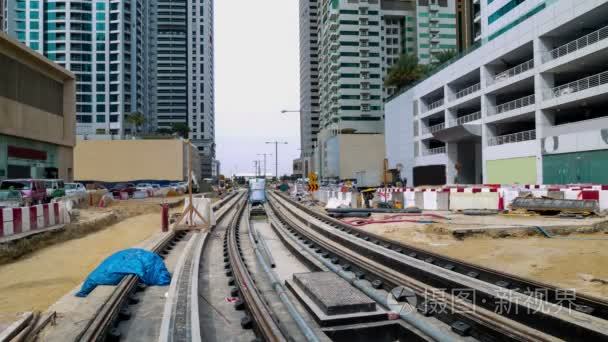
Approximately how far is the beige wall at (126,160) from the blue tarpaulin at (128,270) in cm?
8282

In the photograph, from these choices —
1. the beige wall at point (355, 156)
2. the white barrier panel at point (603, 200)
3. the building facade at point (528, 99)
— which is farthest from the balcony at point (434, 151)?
the beige wall at point (355, 156)

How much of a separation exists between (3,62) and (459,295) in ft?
130

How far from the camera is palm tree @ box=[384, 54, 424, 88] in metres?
79.1

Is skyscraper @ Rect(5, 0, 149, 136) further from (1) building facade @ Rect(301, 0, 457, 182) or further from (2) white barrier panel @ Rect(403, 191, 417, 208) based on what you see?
(2) white barrier panel @ Rect(403, 191, 417, 208)

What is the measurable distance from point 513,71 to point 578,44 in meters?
7.43

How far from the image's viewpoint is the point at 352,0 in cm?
11906

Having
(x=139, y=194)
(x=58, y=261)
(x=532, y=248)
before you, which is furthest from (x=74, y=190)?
(x=532, y=248)

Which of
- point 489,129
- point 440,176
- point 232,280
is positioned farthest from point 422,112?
point 232,280

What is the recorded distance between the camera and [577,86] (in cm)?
3325

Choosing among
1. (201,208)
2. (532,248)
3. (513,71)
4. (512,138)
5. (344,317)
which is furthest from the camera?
(512,138)

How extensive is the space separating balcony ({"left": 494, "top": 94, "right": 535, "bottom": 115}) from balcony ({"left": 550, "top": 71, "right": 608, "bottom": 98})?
2549 millimetres

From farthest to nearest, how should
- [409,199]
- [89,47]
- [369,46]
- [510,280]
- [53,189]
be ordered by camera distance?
[369,46] → [89,47] → [53,189] → [409,199] → [510,280]

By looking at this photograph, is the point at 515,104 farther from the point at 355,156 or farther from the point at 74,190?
the point at 355,156

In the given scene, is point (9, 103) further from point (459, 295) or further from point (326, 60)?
point (326, 60)
